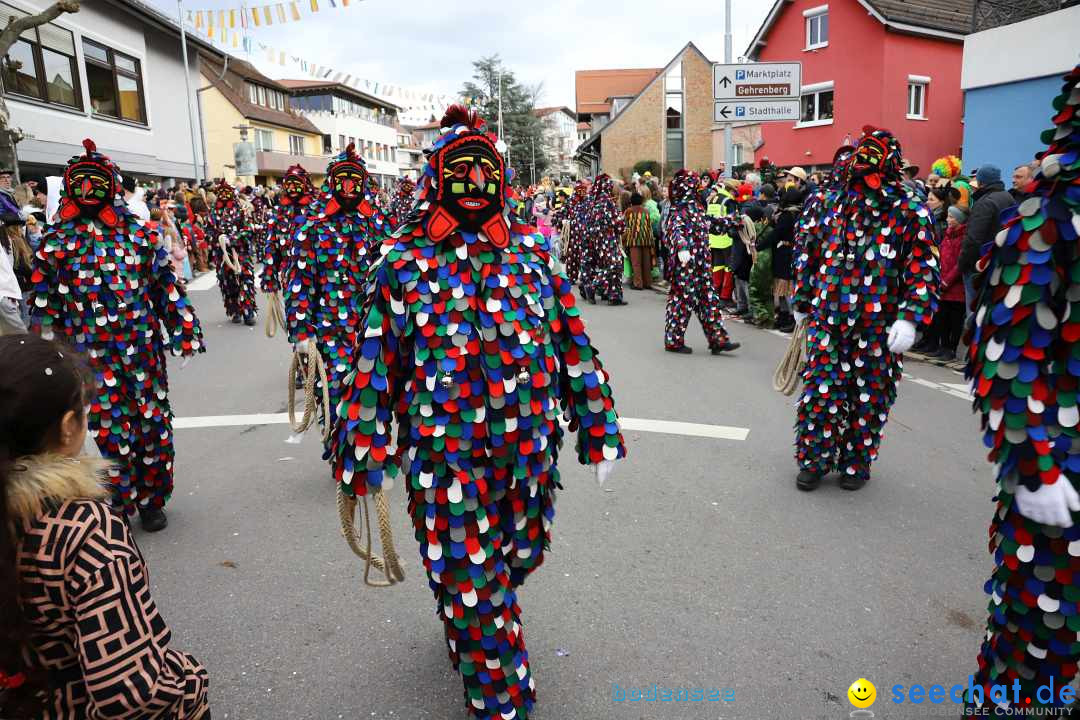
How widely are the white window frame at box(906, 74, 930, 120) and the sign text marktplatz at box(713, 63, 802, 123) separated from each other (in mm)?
13906

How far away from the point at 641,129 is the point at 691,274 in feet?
131

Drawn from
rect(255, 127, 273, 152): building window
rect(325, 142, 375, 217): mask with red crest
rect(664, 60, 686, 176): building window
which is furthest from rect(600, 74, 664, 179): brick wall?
rect(325, 142, 375, 217): mask with red crest

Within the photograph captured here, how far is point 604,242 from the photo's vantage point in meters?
13.8

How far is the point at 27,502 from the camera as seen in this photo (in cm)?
160

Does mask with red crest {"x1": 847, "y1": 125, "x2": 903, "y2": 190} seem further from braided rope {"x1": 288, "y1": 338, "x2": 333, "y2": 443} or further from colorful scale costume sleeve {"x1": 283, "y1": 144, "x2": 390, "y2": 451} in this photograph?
braided rope {"x1": 288, "y1": 338, "x2": 333, "y2": 443}

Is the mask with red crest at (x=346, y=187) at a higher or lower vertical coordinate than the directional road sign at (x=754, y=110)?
lower

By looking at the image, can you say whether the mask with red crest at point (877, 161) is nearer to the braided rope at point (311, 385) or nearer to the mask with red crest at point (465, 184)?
the mask with red crest at point (465, 184)

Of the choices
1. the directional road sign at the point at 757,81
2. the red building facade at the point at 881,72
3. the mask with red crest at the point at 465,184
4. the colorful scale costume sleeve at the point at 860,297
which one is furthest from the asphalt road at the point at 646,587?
the red building facade at the point at 881,72

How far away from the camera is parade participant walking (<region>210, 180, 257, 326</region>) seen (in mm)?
11977

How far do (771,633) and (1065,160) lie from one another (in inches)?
86.8

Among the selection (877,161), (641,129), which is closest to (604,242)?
(877,161)

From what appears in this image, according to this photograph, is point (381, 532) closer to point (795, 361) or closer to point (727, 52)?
point (795, 361)

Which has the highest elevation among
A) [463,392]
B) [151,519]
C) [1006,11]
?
[1006,11]

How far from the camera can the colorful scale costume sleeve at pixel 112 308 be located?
4395 mm
